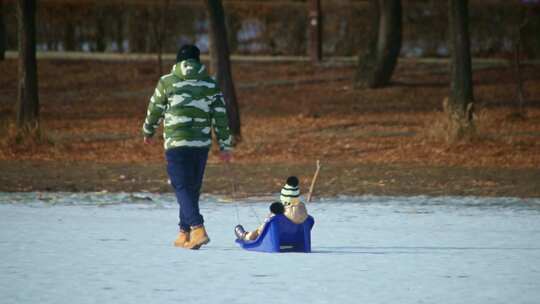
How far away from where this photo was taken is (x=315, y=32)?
37844 mm

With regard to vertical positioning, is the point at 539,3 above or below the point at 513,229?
above

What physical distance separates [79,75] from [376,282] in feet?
87.4

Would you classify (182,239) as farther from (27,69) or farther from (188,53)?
(27,69)

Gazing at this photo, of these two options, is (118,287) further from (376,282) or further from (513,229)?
(513,229)

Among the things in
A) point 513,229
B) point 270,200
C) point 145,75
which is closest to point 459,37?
point 270,200

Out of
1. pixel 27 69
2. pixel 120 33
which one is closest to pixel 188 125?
pixel 27 69

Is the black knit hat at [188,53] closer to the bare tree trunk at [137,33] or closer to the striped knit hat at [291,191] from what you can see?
the striped knit hat at [291,191]

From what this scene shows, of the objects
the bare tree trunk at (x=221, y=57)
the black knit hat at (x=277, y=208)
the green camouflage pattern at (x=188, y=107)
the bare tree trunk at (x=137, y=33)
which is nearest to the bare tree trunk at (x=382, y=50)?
the bare tree trunk at (x=137, y=33)

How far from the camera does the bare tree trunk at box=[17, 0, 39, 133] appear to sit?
22.7m

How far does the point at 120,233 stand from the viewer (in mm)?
12945

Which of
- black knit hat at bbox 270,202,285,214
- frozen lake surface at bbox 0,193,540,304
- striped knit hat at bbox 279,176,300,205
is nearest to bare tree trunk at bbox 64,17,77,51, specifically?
frozen lake surface at bbox 0,193,540,304

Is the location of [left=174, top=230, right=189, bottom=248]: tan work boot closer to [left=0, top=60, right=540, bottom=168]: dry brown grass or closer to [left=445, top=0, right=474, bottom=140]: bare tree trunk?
[left=0, top=60, right=540, bottom=168]: dry brown grass

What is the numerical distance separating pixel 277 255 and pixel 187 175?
1.06 m

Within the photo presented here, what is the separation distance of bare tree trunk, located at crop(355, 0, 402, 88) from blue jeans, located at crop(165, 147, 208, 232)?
68.3ft
